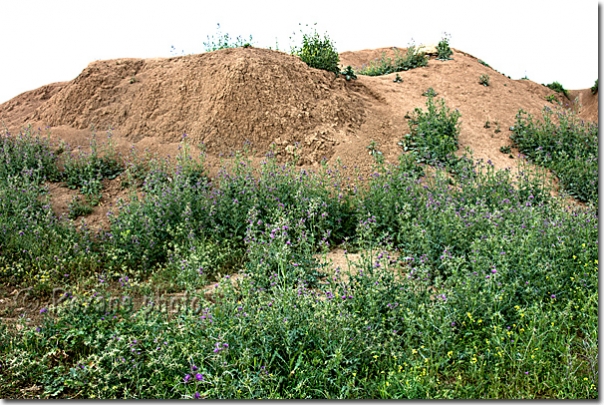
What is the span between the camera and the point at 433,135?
9875mm

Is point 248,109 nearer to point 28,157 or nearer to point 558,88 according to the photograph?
point 28,157

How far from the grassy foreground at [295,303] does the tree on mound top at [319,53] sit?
14.0 ft

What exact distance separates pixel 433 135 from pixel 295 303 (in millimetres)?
6279

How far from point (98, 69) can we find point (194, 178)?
4410 mm

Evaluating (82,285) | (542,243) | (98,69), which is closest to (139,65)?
(98,69)

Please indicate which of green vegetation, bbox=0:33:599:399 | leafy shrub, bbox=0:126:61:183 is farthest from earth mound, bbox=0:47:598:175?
green vegetation, bbox=0:33:599:399

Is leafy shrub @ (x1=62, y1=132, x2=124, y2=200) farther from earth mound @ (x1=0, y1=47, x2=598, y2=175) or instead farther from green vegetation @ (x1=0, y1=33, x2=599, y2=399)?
earth mound @ (x1=0, y1=47, x2=598, y2=175)

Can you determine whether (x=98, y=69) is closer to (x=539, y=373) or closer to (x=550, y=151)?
(x=550, y=151)

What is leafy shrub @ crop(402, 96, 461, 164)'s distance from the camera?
9.49 metres

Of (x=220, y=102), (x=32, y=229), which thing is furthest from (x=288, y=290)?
(x=220, y=102)

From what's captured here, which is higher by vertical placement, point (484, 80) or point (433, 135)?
point (484, 80)

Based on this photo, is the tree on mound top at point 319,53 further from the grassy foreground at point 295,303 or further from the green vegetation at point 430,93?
the grassy foreground at point 295,303

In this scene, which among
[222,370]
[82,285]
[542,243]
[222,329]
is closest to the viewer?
[222,370]

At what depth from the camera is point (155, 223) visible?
7.01 m
